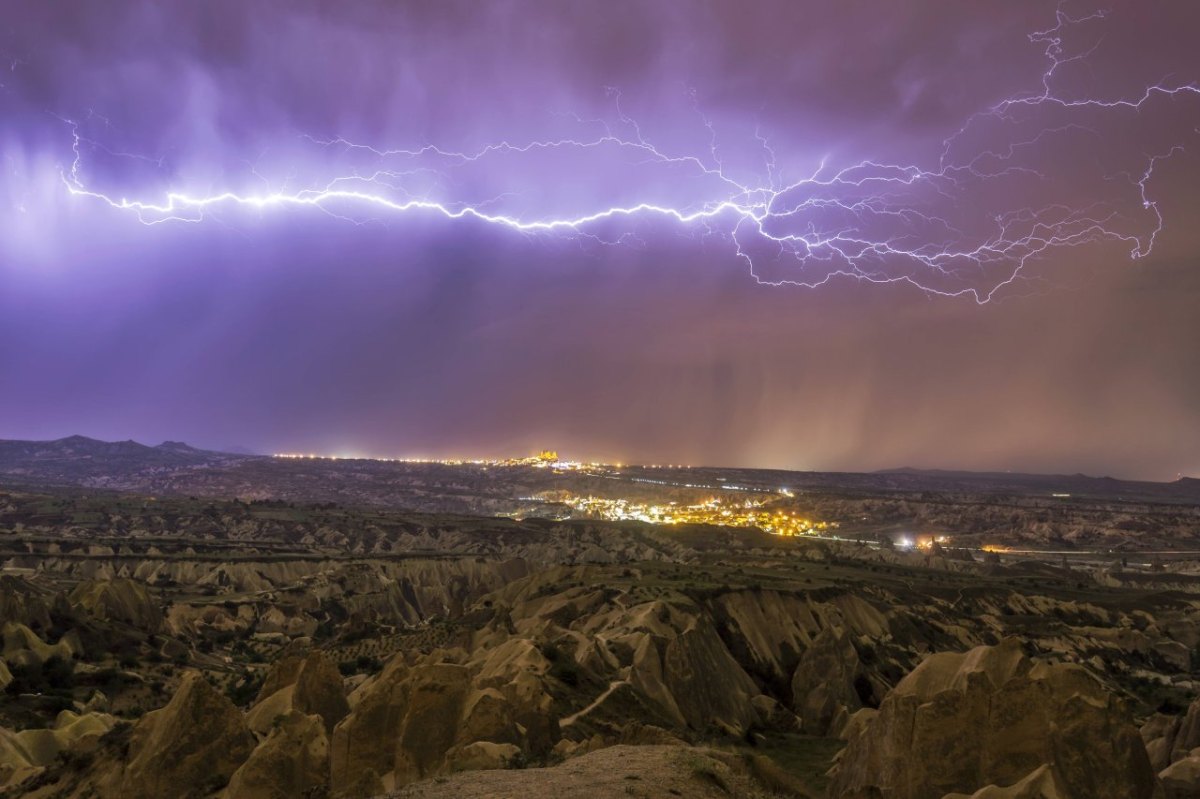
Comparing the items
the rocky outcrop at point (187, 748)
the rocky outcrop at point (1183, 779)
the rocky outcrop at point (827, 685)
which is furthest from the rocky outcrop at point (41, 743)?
the rocky outcrop at point (827, 685)

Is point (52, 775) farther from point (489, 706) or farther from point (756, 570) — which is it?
point (756, 570)

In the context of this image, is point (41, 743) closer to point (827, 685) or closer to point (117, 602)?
point (117, 602)

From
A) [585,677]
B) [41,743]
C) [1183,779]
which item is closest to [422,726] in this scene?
[585,677]

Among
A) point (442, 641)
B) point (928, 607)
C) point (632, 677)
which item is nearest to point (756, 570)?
point (928, 607)

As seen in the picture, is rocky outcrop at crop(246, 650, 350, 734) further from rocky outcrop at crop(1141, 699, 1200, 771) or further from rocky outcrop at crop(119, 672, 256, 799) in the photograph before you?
rocky outcrop at crop(1141, 699, 1200, 771)

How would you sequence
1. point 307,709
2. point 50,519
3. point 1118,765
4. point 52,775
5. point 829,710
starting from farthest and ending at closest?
1. point 50,519
2. point 829,710
3. point 307,709
4. point 52,775
5. point 1118,765

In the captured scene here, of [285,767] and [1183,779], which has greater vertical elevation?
[285,767]

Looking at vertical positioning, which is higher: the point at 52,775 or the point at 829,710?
the point at 52,775

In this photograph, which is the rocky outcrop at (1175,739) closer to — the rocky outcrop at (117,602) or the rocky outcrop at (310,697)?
the rocky outcrop at (310,697)
